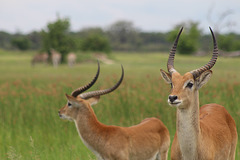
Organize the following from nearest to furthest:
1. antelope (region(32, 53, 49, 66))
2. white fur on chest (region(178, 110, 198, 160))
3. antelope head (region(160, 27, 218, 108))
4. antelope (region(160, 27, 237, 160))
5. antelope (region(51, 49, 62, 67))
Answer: antelope head (region(160, 27, 218, 108)) → antelope (region(160, 27, 237, 160)) → white fur on chest (region(178, 110, 198, 160)) → antelope (region(32, 53, 49, 66)) → antelope (region(51, 49, 62, 67))

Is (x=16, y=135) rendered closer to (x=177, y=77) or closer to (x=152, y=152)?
(x=152, y=152)

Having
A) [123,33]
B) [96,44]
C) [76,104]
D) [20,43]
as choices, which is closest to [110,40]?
[123,33]

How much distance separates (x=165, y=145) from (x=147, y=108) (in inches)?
105

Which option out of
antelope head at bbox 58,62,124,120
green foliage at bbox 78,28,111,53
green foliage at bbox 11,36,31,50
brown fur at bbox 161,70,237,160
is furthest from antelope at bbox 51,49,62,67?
green foliage at bbox 11,36,31,50

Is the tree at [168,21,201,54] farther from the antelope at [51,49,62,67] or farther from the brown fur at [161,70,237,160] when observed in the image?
the brown fur at [161,70,237,160]

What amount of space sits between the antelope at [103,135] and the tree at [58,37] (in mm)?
40335

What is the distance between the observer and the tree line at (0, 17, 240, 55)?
149 feet

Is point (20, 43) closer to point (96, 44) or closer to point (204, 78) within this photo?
point (96, 44)

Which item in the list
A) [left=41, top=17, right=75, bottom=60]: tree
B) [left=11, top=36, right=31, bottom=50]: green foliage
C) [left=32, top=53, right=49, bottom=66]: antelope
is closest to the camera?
[left=32, top=53, right=49, bottom=66]: antelope

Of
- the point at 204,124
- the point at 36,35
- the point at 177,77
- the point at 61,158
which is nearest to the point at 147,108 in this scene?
the point at 61,158

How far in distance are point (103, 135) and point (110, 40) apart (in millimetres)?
107494

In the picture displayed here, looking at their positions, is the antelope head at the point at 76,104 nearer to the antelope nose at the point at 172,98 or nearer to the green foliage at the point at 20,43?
the antelope nose at the point at 172,98

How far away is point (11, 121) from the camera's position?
8641 millimetres

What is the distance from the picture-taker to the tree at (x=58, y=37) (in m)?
44.6
